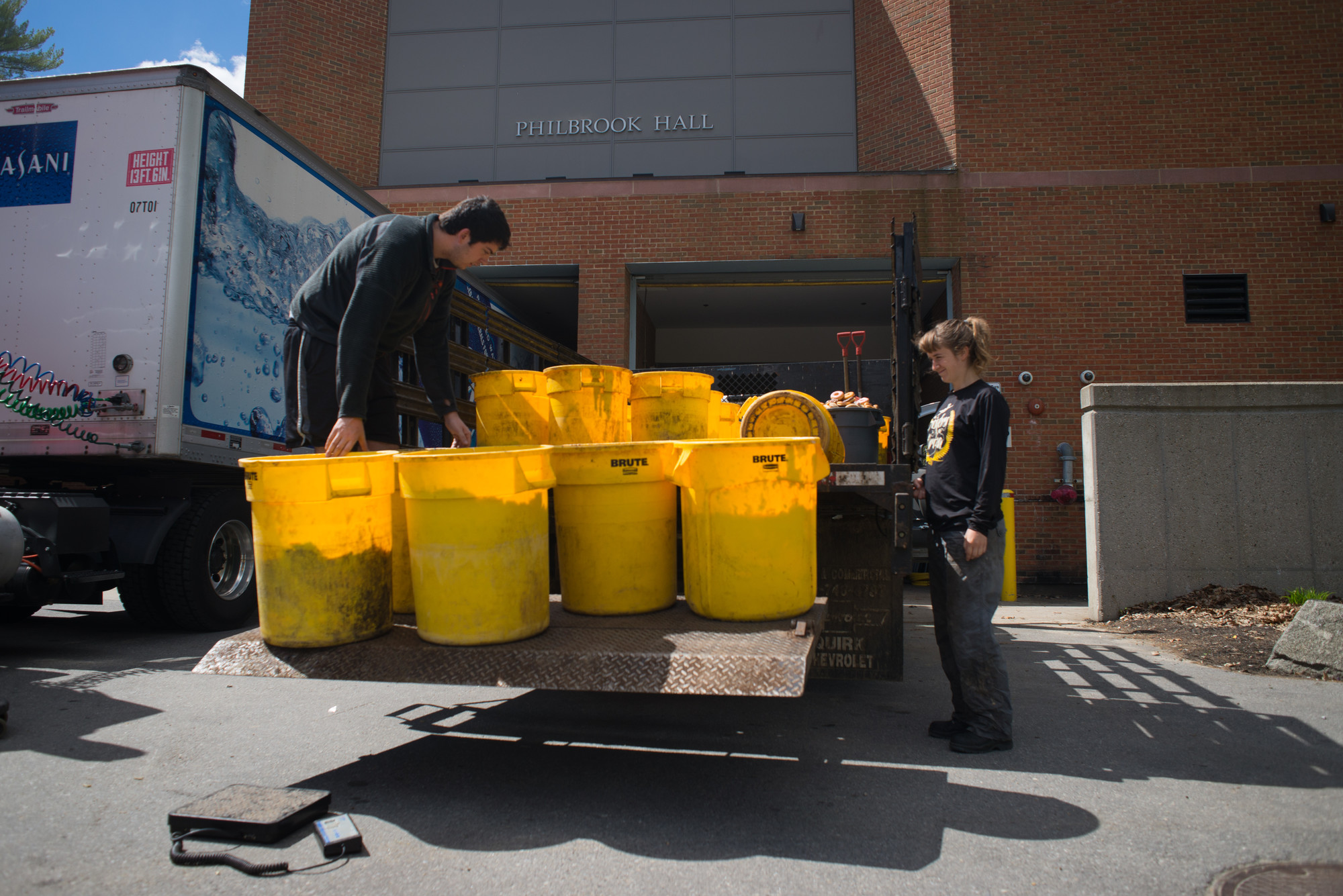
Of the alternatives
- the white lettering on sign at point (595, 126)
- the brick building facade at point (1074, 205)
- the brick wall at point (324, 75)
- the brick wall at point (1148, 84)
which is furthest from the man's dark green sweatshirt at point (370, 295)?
the brick wall at point (324, 75)

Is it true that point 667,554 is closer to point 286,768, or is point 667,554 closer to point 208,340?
point 286,768

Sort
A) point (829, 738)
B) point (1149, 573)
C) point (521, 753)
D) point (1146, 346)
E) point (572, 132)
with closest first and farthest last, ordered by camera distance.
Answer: point (521, 753), point (829, 738), point (1149, 573), point (1146, 346), point (572, 132)

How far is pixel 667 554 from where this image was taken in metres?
3.23

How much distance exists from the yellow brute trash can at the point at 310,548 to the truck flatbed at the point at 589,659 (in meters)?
0.10

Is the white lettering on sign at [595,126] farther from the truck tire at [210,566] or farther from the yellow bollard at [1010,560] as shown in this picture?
the truck tire at [210,566]

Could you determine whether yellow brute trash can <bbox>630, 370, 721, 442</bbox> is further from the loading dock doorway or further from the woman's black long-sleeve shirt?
the loading dock doorway

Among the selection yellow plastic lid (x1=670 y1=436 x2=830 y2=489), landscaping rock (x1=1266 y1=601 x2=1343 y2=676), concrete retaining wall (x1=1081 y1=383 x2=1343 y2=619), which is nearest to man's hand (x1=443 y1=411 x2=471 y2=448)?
yellow plastic lid (x1=670 y1=436 x2=830 y2=489)

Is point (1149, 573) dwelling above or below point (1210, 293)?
below

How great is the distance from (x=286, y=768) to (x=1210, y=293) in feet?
40.9

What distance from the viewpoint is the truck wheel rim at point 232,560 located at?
589 cm

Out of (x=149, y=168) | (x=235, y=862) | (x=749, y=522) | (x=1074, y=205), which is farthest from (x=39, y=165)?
(x=1074, y=205)

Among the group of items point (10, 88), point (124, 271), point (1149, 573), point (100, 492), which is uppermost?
point (10, 88)

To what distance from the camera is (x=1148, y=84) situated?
1091 centimetres

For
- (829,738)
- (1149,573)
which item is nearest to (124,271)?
(829,738)
